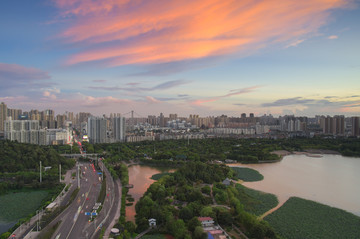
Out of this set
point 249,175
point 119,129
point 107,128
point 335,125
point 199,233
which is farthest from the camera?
point 335,125

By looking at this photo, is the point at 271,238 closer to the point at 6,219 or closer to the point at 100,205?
the point at 100,205

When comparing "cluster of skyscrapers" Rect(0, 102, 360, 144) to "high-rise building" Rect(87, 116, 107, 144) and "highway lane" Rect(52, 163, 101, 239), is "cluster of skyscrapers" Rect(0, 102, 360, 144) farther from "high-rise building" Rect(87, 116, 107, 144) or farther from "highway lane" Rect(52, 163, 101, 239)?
"highway lane" Rect(52, 163, 101, 239)

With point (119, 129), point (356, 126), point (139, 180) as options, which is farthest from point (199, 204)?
point (356, 126)

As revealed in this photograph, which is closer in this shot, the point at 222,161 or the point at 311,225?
→ the point at 311,225

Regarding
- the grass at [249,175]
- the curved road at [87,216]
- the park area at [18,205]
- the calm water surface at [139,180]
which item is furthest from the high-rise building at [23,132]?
the grass at [249,175]

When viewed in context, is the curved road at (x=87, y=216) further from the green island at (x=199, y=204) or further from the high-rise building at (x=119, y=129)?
the high-rise building at (x=119, y=129)

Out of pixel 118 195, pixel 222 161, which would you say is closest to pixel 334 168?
pixel 222 161

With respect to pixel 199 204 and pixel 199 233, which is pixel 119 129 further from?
pixel 199 233

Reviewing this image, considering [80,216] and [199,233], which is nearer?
[199,233]
